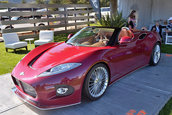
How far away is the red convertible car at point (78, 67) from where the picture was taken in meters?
2.49

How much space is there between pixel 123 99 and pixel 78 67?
1157 mm

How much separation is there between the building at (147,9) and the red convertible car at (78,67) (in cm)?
791

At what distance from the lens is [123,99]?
307 centimetres

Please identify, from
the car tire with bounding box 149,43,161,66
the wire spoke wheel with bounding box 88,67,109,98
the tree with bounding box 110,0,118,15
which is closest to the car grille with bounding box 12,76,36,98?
the wire spoke wheel with bounding box 88,67,109,98

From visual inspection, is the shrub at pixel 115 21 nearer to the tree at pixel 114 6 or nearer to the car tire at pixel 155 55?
the tree at pixel 114 6

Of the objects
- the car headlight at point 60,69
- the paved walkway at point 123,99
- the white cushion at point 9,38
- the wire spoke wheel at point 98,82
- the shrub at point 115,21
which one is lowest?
the paved walkway at point 123,99

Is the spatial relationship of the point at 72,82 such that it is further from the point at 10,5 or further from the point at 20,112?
the point at 10,5

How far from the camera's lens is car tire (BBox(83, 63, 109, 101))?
2.76 meters

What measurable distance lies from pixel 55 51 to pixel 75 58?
778 millimetres

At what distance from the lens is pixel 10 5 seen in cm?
972

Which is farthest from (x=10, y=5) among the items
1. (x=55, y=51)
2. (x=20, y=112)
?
(x=20, y=112)

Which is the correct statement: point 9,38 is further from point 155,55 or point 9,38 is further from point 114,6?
point 114,6

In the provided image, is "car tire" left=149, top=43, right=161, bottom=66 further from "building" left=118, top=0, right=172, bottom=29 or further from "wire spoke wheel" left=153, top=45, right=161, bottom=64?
"building" left=118, top=0, right=172, bottom=29

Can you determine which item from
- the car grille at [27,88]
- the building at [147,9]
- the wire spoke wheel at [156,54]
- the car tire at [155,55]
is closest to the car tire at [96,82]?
the car grille at [27,88]
